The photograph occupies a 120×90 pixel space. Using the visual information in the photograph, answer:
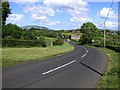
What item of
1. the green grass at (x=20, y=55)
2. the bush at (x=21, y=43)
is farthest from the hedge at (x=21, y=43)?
the green grass at (x=20, y=55)

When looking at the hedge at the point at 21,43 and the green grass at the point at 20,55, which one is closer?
the green grass at the point at 20,55

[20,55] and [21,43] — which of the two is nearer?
[20,55]

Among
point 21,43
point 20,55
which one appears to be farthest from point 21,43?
point 20,55

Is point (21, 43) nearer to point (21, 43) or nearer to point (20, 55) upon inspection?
point (21, 43)

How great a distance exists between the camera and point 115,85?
1181cm

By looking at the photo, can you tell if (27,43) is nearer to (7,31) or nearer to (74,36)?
(7,31)

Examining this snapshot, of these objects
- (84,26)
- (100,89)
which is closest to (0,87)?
(100,89)

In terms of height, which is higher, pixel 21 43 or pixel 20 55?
pixel 21 43

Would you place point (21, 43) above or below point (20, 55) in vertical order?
above

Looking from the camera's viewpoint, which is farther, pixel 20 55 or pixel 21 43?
pixel 21 43

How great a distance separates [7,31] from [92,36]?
1931 inches

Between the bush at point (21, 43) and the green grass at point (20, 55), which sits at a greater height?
the bush at point (21, 43)

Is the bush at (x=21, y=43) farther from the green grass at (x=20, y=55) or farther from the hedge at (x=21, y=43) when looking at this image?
the green grass at (x=20, y=55)

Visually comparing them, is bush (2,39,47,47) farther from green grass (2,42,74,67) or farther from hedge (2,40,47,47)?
green grass (2,42,74,67)
